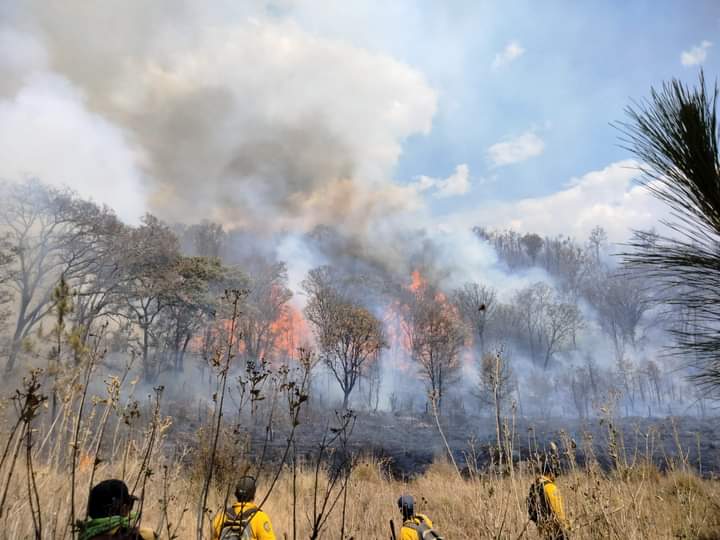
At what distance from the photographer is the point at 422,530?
14.6 ft

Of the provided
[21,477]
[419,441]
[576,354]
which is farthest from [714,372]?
[576,354]

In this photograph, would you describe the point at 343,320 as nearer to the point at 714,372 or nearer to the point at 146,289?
the point at 146,289

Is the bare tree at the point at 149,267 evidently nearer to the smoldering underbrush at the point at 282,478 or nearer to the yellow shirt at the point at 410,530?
the smoldering underbrush at the point at 282,478

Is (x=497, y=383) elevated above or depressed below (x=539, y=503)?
above

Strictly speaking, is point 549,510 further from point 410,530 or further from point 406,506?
point 406,506

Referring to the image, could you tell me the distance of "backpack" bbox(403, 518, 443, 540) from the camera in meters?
4.33

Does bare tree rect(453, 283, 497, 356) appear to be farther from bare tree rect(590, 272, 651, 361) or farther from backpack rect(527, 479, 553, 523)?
backpack rect(527, 479, 553, 523)

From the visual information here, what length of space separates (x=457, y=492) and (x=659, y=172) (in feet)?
30.9

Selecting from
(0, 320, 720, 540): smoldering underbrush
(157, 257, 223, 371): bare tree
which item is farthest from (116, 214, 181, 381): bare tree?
(0, 320, 720, 540): smoldering underbrush

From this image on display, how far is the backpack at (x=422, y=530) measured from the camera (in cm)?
433

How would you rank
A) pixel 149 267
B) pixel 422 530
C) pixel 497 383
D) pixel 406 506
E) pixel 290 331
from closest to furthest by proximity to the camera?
pixel 497 383, pixel 422 530, pixel 406 506, pixel 149 267, pixel 290 331

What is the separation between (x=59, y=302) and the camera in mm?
1102

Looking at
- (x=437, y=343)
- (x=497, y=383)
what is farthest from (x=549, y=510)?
(x=437, y=343)

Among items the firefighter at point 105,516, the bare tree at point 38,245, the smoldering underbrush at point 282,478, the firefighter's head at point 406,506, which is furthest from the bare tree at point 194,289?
the firefighter at point 105,516
